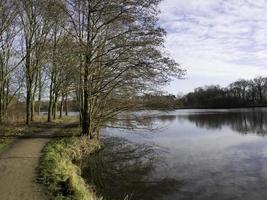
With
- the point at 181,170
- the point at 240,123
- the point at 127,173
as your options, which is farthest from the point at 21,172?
the point at 240,123

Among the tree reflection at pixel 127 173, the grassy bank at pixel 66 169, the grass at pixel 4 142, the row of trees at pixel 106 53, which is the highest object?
the row of trees at pixel 106 53

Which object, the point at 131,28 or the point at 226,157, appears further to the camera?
the point at 131,28

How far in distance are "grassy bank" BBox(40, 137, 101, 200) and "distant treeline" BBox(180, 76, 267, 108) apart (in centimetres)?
11180

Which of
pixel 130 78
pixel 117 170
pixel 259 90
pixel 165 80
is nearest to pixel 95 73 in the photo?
pixel 130 78

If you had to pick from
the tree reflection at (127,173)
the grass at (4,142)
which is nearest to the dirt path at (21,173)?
the grass at (4,142)

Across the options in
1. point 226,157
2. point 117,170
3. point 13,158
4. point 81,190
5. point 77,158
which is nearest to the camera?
point 81,190

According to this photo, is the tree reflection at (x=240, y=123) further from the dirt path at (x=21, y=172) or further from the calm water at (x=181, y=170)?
the dirt path at (x=21, y=172)

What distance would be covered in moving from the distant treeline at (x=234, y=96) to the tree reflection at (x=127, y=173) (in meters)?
109

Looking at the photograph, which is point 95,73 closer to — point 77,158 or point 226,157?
point 77,158

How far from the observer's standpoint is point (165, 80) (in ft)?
84.6

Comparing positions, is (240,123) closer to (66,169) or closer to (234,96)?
(66,169)

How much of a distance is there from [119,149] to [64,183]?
1504 cm

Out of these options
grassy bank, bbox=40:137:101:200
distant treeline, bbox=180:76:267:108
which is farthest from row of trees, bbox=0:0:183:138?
distant treeline, bbox=180:76:267:108

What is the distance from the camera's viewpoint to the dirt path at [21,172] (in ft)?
37.5
